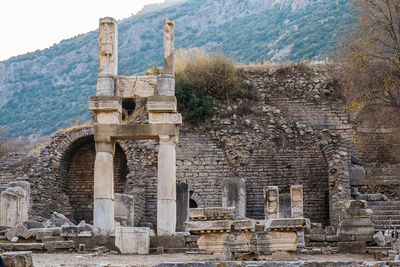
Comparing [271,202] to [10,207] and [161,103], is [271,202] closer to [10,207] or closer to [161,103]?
[161,103]

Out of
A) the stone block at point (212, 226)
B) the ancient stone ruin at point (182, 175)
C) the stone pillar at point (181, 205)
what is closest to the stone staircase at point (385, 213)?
the ancient stone ruin at point (182, 175)

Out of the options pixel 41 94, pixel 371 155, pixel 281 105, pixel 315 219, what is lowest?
pixel 315 219

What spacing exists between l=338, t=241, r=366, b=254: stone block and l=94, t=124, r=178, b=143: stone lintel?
15.9ft

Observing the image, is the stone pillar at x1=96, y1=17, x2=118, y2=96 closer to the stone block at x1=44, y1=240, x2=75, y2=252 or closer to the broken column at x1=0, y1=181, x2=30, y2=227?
the broken column at x1=0, y1=181, x2=30, y2=227

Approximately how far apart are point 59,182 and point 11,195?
10369mm

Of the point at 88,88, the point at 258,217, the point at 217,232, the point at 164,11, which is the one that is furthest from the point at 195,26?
the point at 217,232

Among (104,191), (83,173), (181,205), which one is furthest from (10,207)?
(83,173)

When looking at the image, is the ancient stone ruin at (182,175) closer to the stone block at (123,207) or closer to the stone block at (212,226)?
the stone block at (123,207)

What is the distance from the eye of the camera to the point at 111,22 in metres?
17.2

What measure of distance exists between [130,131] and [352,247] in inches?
237

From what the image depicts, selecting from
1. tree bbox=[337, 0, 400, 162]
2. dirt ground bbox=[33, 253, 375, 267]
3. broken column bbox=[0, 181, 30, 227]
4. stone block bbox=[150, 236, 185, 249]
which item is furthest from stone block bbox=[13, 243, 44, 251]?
tree bbox=[337, 0, 400, 162]

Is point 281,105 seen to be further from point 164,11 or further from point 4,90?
point 164,11

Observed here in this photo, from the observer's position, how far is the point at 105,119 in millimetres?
16812

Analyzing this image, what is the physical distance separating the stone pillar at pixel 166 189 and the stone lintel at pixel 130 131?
0.55 feet
